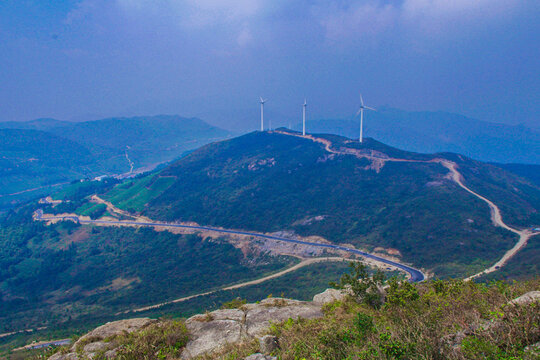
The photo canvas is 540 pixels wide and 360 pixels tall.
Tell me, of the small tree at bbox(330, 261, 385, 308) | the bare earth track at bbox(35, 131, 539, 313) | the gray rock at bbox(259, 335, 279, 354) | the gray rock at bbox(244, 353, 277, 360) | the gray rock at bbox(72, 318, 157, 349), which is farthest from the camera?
the bare earth track at bbox(35, 131, 539, 313)

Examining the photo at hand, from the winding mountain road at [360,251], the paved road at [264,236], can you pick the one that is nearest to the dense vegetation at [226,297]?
the paved road at [264,236]

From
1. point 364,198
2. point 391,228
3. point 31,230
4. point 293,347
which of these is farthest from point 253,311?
point 31,230

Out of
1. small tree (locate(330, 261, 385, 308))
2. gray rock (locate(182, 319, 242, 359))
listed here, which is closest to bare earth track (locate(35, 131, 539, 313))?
small tree (locate(330, 261, 385, 308))

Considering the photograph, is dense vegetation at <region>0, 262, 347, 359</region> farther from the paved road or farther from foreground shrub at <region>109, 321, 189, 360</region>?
foreground shrub at <region>109, 321, 189, 360</region>

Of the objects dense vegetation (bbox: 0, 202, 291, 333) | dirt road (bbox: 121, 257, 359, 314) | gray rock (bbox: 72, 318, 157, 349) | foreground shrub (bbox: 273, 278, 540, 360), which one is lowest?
dense vegetation (bbox: 0, 202, 291, 333)

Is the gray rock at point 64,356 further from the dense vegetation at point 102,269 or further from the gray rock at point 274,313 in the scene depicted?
the dense vegetation at point 102,269

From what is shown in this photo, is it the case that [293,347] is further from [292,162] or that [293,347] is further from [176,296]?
[292,162]
